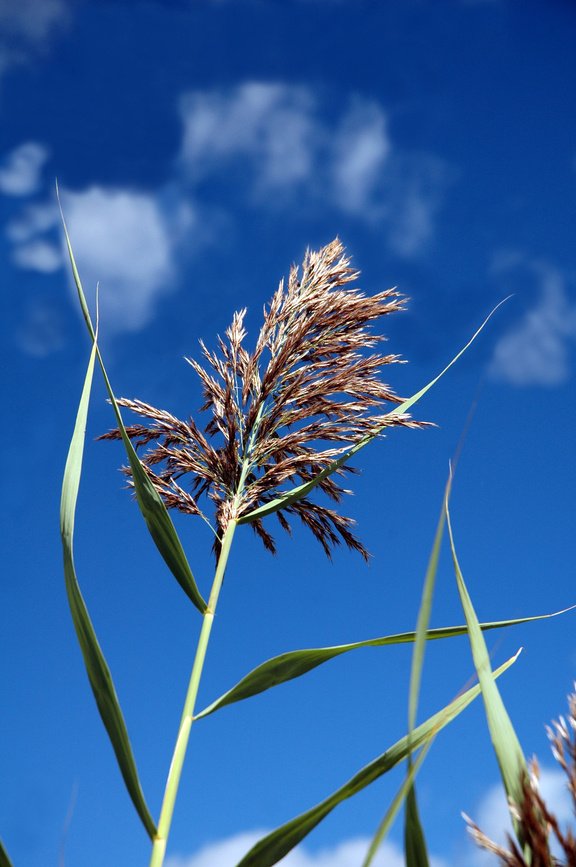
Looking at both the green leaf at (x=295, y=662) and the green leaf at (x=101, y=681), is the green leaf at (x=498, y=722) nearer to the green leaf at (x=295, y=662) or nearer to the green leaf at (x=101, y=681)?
the green leaf at (x=295, y=662)

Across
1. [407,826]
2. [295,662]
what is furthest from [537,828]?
[295,662]

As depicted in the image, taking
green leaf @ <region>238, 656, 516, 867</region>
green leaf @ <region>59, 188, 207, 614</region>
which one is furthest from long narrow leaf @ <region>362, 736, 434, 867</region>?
green leaf @ <region>59, 188, 207, 614</region>

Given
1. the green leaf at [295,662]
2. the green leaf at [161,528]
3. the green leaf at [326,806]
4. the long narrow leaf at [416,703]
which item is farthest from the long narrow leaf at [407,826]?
the green leaf at [161,528]

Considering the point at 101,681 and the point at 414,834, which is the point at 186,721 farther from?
the point at 414,834

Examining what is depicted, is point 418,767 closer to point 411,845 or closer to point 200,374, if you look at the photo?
point 411,845

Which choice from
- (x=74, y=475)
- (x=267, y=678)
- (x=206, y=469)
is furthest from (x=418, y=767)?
(x=206, y=469)

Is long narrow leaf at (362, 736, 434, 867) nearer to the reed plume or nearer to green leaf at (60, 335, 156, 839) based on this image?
the reed plume
